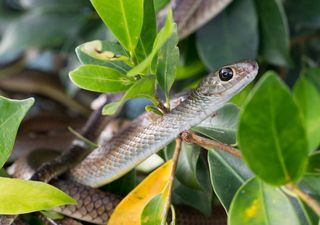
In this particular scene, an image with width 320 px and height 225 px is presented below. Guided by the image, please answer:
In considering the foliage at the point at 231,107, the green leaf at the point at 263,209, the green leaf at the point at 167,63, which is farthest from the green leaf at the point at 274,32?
the green leaf at the point at 263,209

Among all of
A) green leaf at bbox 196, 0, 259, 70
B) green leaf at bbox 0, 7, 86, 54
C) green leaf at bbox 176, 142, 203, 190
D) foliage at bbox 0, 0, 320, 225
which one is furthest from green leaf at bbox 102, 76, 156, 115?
green leaf at bbox 0, 7, 86, 54

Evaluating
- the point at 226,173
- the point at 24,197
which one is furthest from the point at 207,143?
the point at 24,197

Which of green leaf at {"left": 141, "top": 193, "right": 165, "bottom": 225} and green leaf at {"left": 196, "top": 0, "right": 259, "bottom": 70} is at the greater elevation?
green leaf at {"left": 141, "top": 193, "right": 165, "bottom": 225}

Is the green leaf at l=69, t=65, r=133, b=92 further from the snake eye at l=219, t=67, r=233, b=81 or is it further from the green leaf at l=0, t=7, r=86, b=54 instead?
the green leaf at l=0, t=7, r=86, b=54

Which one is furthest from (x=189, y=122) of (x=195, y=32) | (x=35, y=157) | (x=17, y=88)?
(x=17, y=88)

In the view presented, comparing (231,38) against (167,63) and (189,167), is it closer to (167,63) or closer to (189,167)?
(189,167)

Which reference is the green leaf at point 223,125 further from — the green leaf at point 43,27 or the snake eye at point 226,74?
the green leaf at point 43,27
